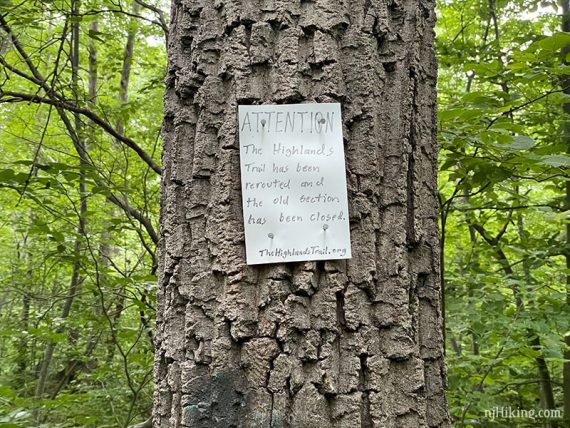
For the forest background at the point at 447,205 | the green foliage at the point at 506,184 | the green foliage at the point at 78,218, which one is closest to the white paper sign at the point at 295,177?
the green foliage at the point at 506,184

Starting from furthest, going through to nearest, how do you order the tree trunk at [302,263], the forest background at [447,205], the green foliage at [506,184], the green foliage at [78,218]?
the green foliage at [78,218] < the forest background at [447,205] < the green foliage at [506,184] < the tree trunk at [302,263]

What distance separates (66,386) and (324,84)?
484 cm

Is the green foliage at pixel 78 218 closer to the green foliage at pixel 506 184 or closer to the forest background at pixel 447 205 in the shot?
the forest background at pixel 447 205

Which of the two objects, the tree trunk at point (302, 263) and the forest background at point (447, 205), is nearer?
the tree trunk at point (302, 263)

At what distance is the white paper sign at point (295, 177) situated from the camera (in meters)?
0.88

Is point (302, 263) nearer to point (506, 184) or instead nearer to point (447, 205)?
point (447, 205)

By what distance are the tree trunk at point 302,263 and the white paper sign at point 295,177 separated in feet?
0.07

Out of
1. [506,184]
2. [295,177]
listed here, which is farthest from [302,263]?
[506,184]

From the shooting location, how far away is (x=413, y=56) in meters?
1.00

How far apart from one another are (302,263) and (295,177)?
0.53 feet

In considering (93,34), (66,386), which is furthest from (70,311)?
(93,34)

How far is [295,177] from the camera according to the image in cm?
91

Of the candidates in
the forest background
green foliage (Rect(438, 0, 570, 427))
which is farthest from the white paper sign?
the forest background

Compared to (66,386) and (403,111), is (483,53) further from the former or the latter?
(66,386)
